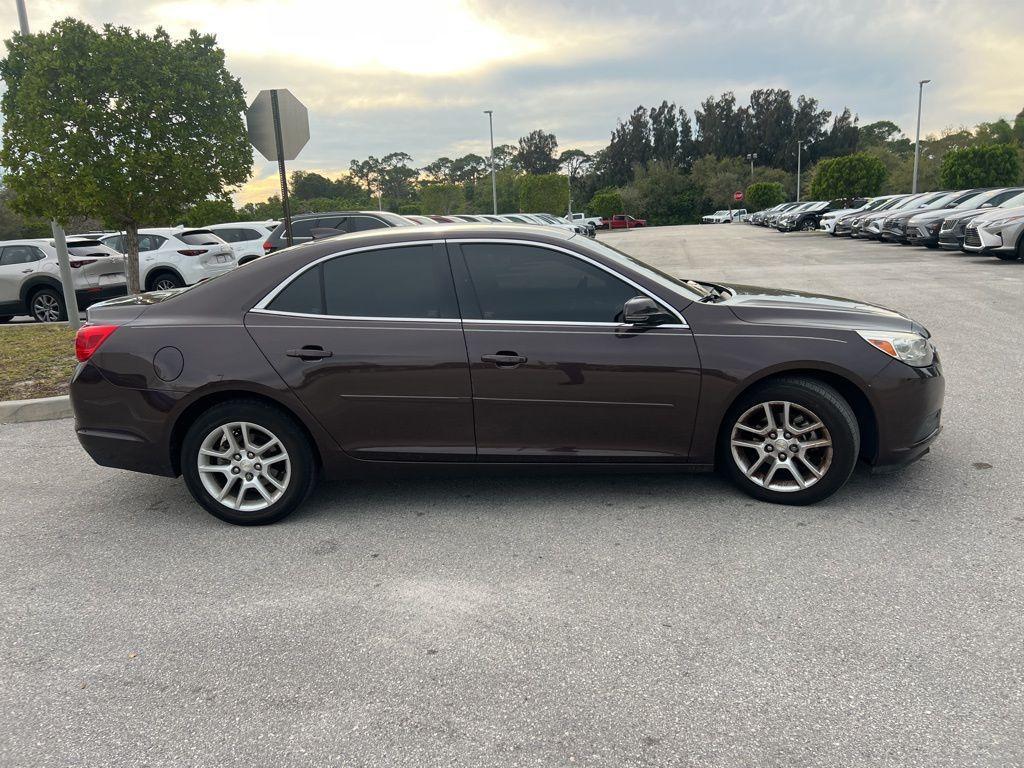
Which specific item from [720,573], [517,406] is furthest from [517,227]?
[720,573]

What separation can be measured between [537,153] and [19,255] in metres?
107

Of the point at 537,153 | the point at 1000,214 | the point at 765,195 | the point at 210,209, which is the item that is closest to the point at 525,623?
the point at 210,209

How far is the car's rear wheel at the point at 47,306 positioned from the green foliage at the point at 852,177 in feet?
130

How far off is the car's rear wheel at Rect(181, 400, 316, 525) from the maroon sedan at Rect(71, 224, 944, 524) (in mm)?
10

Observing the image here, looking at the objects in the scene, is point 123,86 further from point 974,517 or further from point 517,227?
point 974,517

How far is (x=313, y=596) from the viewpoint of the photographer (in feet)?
11.4

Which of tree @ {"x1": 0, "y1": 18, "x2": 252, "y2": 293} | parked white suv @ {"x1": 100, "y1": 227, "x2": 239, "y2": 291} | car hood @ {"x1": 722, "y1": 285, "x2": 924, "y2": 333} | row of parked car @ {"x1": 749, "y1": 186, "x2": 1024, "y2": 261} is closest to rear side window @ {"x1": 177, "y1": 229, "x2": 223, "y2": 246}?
parked white suv @ {"x1": 100, "y1": 227, "x2": 239, "y2": 291}

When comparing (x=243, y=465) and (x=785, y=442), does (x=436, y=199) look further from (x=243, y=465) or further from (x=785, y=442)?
(x=785, y=442)

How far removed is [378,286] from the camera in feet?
14.1

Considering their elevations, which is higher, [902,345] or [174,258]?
[174,258]

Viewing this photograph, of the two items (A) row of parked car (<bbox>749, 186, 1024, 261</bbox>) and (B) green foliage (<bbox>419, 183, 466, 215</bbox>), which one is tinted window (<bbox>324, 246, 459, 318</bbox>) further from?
(B) green foliage (<bbox>419, 183, 466, 215</bbox>)

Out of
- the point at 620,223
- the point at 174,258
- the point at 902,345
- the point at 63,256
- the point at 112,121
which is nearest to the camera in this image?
the point at 902,345

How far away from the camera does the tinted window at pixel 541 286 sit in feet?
13.8

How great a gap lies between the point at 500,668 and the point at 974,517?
→ 8.70 ft
